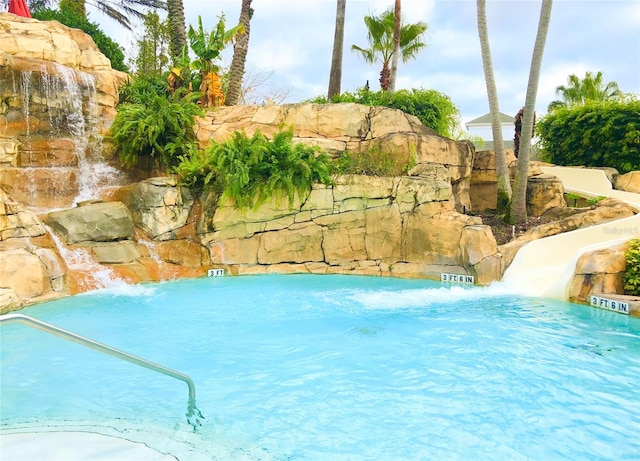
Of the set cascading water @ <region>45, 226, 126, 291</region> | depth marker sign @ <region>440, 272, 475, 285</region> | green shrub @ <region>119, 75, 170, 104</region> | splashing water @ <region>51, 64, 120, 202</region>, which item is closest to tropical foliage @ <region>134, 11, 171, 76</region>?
green shrub @ <region>119, 75, 170, 104</region>

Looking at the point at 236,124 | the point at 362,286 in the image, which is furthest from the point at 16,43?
the point at 362,286

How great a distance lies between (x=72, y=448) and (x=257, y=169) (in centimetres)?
814

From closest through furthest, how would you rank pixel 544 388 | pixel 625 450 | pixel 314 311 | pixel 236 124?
pixel 625 450
pixel 544 388
pixel 314 311
pixel 236 124

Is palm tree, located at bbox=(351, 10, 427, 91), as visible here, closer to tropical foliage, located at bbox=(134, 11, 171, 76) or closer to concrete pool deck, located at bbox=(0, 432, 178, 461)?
tropical foliage, located at bbox=(134, 11, 171, 76)

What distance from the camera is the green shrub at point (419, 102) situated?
14188 millimetres

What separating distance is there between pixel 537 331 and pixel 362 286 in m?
3.51

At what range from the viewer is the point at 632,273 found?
748 centimetres

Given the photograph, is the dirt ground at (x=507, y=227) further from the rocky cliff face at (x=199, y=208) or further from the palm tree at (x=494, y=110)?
the rocky cliff face at (x=199, y=208)

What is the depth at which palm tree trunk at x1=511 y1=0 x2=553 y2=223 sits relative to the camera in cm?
1034

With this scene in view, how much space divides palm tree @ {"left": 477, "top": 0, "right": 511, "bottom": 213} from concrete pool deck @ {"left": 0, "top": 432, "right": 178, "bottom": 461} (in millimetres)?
10647

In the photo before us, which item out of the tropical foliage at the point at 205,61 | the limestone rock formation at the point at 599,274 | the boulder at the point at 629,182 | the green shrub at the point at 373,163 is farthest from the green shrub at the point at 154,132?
the boulder at the point at 629,182

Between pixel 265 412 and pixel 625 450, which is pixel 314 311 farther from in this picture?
pixel 625 450

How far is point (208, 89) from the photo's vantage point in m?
14.2

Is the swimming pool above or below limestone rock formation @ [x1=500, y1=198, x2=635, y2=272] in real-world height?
below
